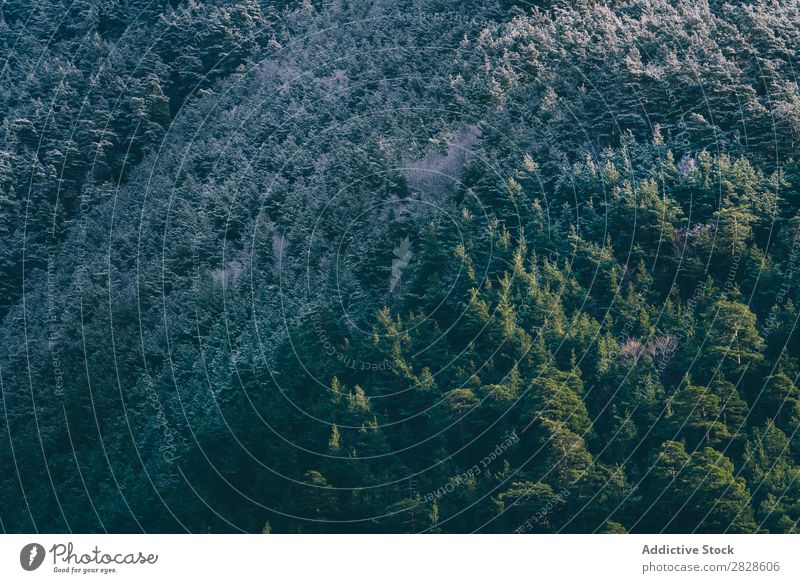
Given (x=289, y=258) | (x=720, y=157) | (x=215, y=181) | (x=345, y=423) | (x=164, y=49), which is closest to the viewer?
(x=345, y=423)

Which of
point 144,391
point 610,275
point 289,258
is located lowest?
point 144,391

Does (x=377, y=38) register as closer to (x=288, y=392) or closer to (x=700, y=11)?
(x=700, y=11)

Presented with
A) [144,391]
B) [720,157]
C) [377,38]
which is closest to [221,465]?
[144,391]
